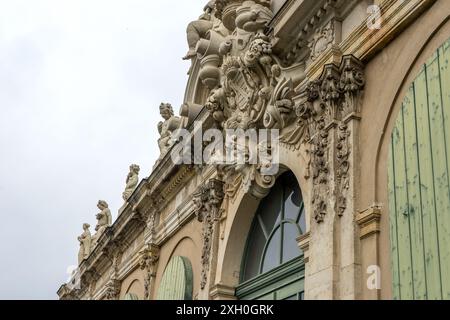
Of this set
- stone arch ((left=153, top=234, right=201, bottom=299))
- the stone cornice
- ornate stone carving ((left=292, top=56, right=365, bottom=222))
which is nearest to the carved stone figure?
stone arch ((left=153, top=234, right=201, bottom=299))

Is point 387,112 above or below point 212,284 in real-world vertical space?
above

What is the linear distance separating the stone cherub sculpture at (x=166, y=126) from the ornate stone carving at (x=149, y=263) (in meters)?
Result: 2.17

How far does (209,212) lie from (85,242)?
45.5ft

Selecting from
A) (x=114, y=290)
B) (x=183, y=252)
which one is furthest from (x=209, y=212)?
(x=114, y=290)

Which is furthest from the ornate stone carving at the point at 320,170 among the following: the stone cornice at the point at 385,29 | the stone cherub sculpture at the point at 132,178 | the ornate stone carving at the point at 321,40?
the stone cherub sculpture at the point at 132,178

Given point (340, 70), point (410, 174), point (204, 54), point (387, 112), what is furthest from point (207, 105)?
point (410, 174)

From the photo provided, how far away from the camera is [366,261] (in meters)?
6.14

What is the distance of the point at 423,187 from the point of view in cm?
562

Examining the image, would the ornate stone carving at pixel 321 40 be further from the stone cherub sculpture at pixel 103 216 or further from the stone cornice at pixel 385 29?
the stone cherub sculpture at pixel 103 216

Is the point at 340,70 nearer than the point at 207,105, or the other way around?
the point at 340,70

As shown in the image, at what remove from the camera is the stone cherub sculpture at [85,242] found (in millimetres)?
22777

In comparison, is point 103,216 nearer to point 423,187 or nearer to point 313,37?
point 313,37

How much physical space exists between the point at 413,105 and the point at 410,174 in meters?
0.67

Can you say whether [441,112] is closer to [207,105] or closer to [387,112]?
[387,112]
